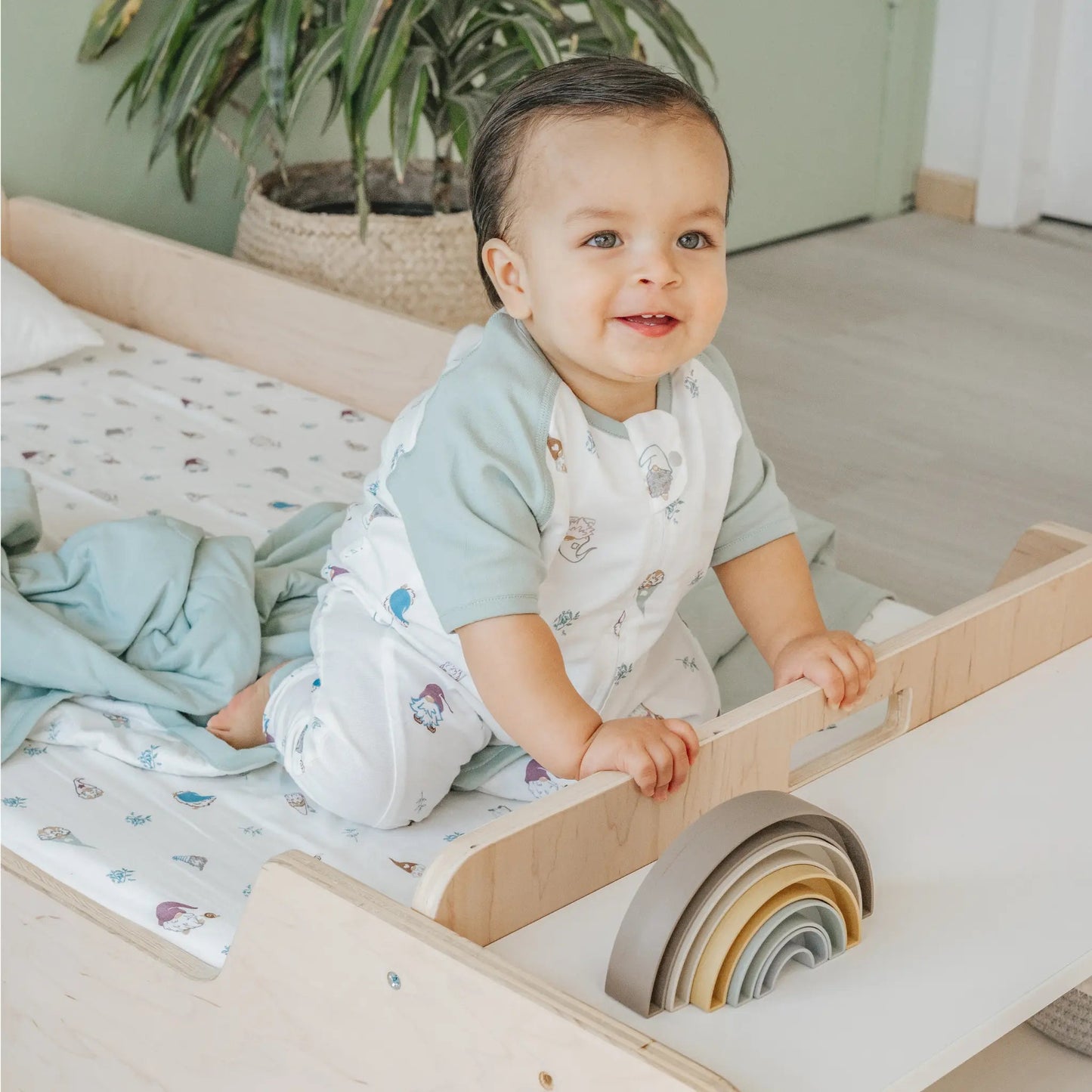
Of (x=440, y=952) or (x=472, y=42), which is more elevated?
(x=472, y=42)

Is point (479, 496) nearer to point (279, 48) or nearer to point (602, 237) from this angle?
point (602, 237)

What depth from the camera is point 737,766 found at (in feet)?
3.10

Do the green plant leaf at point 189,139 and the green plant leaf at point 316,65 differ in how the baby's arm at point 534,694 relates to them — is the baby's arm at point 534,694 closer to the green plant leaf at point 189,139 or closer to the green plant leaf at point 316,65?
the green plant leaf at point 316,65

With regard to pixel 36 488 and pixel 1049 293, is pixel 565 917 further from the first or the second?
pixel 1049 293

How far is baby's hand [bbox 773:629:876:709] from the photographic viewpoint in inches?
39.1

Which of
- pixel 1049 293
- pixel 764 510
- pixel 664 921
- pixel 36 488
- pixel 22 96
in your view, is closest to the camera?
pixel 664 921

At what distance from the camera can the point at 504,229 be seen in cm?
108

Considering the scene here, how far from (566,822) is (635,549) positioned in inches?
11.8

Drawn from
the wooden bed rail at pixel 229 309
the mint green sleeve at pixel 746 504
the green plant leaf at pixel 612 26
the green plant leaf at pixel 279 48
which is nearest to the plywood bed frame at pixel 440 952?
the mint green sleeve at pixel 746 504

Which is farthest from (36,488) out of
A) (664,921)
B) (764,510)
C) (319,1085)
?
(664,921)

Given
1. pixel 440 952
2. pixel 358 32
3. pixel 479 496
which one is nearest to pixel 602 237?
pixel 479 496

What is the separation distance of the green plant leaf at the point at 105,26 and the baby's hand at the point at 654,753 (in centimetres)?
174

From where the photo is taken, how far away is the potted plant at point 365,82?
6.89 feet

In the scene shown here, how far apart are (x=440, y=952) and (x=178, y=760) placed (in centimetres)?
53
